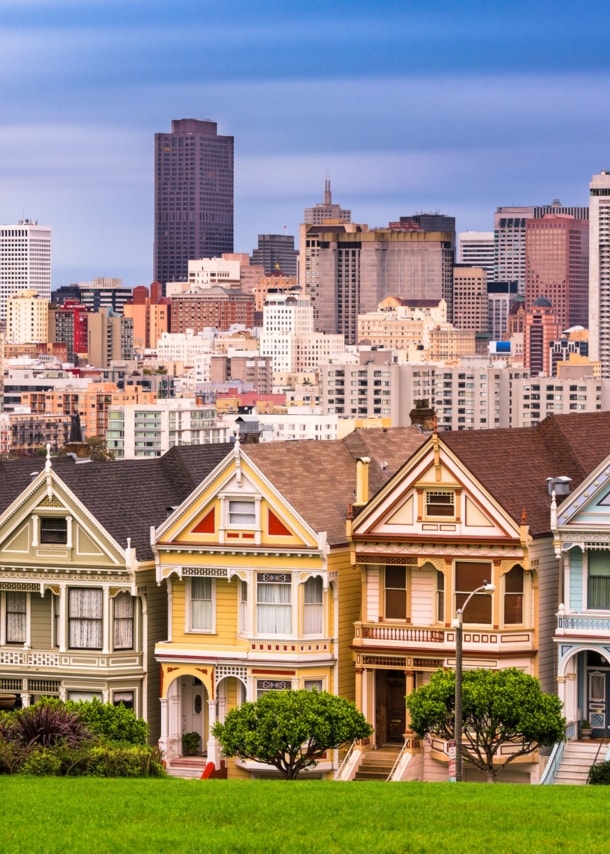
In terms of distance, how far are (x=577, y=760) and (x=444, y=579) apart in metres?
3.48

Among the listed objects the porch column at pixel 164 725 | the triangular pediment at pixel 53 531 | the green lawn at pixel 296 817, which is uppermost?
the triangular pediment at pixel 53 531

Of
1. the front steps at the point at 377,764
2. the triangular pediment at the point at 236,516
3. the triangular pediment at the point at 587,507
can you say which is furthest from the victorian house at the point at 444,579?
the triangular pediment at the point at 236,516

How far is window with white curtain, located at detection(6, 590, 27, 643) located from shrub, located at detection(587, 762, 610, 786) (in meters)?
10.8

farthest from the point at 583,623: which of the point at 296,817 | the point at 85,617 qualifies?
the point at 296,817

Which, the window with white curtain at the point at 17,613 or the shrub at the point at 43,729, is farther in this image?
the window with white curtain at the point at 17,613

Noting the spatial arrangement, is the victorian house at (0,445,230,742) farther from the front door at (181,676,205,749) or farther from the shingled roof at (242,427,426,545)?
the shingled roof at (242,427,426,545)

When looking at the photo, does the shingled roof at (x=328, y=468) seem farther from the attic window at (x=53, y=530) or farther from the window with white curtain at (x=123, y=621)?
the attic window at (x=53, y=530)

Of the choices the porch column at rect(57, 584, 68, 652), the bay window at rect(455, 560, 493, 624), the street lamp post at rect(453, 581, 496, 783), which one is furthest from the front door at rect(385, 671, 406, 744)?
the porch column at rect(57, 584, 68, 652)

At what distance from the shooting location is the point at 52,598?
44.9 metres

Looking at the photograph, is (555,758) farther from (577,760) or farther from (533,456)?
(533,456)

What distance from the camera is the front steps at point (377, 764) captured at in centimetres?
4194

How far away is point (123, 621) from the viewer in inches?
1748

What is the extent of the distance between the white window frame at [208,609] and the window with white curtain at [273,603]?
39.4 inches

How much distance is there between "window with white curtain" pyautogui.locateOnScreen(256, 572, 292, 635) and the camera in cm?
4300
